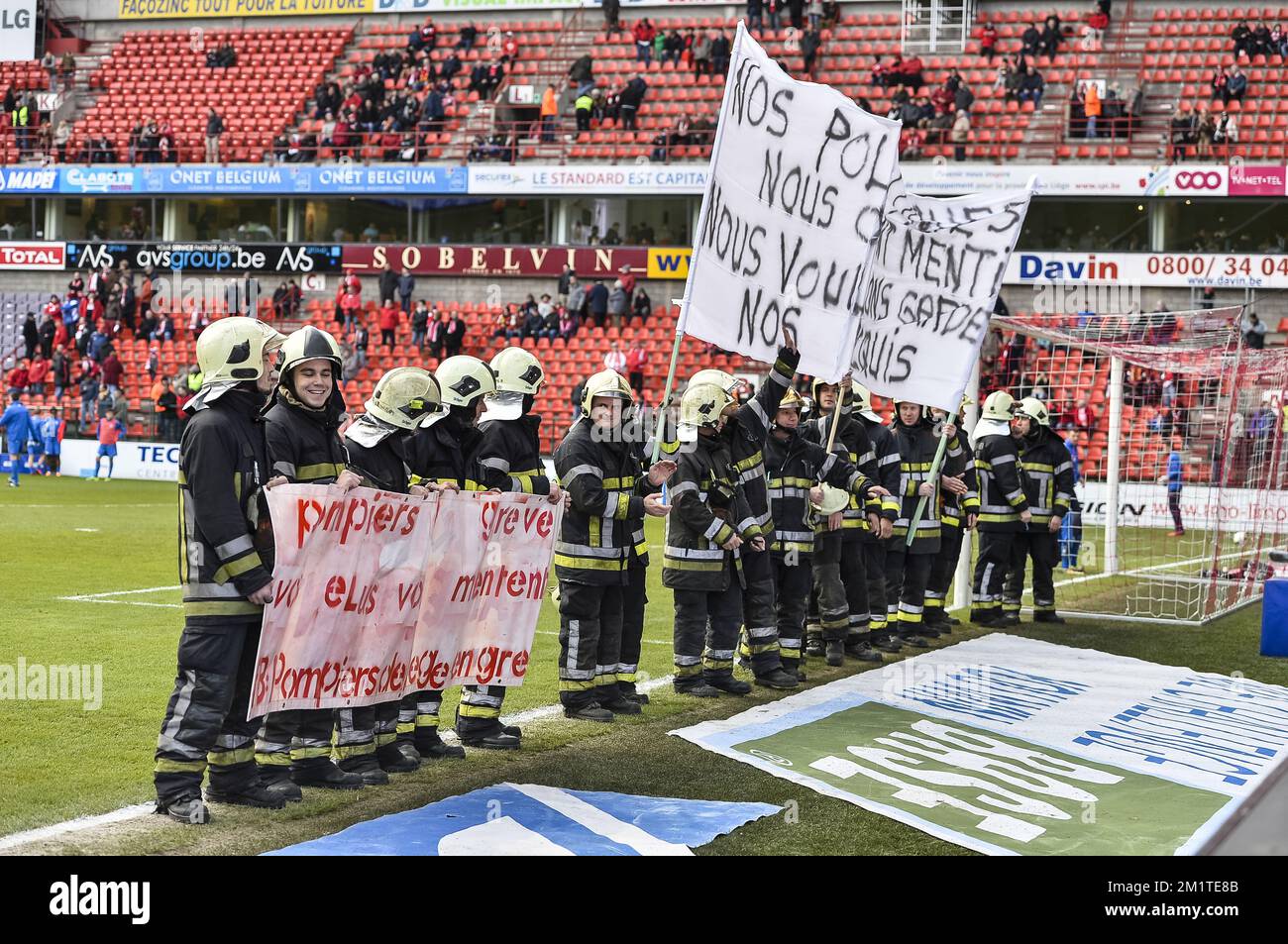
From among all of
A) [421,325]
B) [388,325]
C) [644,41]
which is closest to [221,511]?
[421,325]

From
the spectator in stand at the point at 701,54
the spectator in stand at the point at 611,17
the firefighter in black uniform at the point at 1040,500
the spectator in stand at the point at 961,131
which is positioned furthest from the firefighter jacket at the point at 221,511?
the spectator in stand at the point at 611,17

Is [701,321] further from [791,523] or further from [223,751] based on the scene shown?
[223,751]

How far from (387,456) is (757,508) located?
3454mm

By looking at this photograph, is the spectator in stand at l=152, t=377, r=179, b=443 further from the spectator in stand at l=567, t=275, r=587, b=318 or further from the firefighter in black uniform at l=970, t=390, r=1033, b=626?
the firefighter in black uniform at l=970, t=390, r=1033, b=626

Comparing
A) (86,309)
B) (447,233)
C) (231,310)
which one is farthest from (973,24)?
(86,309)

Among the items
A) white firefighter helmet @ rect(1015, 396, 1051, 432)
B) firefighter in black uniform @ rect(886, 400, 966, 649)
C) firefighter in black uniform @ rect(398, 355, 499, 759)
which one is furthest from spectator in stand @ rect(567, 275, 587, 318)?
firefighter in black uniform @ rect(398, 355, 499, 759)

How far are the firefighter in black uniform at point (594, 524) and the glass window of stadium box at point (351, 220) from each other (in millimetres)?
31145

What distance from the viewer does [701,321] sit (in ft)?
29.9

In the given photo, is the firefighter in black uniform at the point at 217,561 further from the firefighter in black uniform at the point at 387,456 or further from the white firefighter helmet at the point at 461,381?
the white firefighter helmet at the point at 461,381

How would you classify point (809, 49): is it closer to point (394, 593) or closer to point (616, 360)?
point (616, 360)

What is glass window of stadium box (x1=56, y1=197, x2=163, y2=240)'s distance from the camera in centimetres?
4156

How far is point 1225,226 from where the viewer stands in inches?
1305

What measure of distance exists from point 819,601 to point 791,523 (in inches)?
47.7

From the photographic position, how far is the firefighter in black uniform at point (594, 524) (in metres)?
9.22
